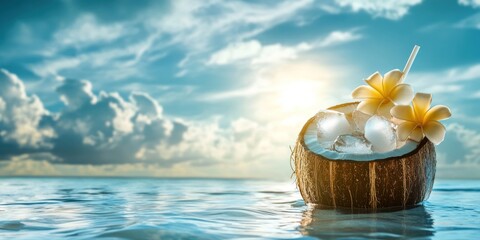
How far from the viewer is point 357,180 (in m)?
6.14

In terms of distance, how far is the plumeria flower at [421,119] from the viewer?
20.9 ft

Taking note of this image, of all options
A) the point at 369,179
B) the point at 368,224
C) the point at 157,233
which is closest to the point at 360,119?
the point at 369,179

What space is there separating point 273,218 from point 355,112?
1.84 metres

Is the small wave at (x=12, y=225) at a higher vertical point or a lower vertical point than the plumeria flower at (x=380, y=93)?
lower

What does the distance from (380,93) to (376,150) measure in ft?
2.37

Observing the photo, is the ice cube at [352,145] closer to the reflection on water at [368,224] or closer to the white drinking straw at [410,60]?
the reflection on water at [368,224]

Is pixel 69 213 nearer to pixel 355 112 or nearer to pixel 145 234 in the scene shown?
pixel 145 234

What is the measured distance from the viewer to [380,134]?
6.09 m

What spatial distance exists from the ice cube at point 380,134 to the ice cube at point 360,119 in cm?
40

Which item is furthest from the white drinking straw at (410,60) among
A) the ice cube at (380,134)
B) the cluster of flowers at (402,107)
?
the ice cube at (380,134)

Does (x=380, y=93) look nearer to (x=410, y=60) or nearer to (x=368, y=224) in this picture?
(x=410, y=60)

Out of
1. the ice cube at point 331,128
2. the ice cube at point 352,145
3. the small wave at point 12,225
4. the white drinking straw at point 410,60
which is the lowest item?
the small wave at point 12,225

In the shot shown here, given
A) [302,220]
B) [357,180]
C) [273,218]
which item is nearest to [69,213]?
[273,218]

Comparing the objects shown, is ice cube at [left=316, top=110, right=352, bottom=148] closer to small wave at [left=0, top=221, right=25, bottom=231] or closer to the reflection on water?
the reflection on water
